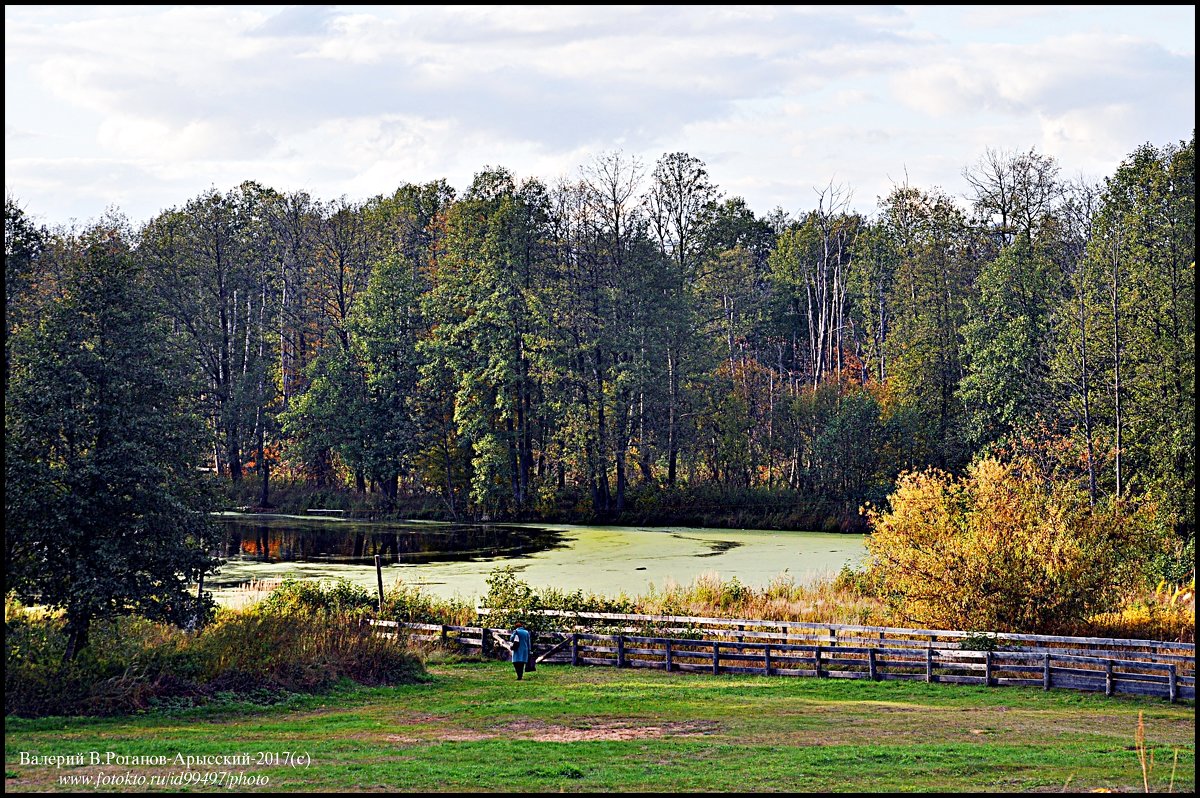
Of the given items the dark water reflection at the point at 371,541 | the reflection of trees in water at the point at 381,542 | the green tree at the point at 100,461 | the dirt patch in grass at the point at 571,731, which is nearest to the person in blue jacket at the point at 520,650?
the dirt patch in grass at the point at 571,731

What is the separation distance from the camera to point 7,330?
2188cm

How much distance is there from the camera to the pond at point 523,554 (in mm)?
36438

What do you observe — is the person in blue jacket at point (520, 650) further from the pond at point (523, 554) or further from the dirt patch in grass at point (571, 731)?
the pond at point (523, 554)

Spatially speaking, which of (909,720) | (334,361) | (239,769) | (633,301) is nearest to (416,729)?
(239,769)

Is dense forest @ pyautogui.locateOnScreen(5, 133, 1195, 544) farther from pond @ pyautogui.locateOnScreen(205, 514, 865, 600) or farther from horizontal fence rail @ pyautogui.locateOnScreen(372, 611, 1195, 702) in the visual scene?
horizontal fence rail @ pyautogui.locateOnScreen(372, 611, 1195, 702)

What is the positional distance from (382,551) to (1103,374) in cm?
2662

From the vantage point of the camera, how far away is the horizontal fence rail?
2164 centimetres

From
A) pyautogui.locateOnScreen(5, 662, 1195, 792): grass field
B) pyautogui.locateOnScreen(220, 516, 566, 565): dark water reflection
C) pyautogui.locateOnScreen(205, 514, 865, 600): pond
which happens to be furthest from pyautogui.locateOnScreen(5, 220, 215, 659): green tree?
pyautogui.locateOnScreen(220, 516, 566, 565): dark water reflection

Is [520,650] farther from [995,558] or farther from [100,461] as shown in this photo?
[995,558]

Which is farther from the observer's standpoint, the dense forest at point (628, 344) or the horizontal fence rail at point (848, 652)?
the dense forest at point (628, 344)

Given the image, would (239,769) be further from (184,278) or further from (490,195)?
(184,278)

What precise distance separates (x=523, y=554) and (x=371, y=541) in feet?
29.1

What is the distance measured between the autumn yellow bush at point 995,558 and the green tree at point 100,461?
47.6 feet

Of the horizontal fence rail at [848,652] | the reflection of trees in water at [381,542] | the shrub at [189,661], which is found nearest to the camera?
the shrub at [189,661]
